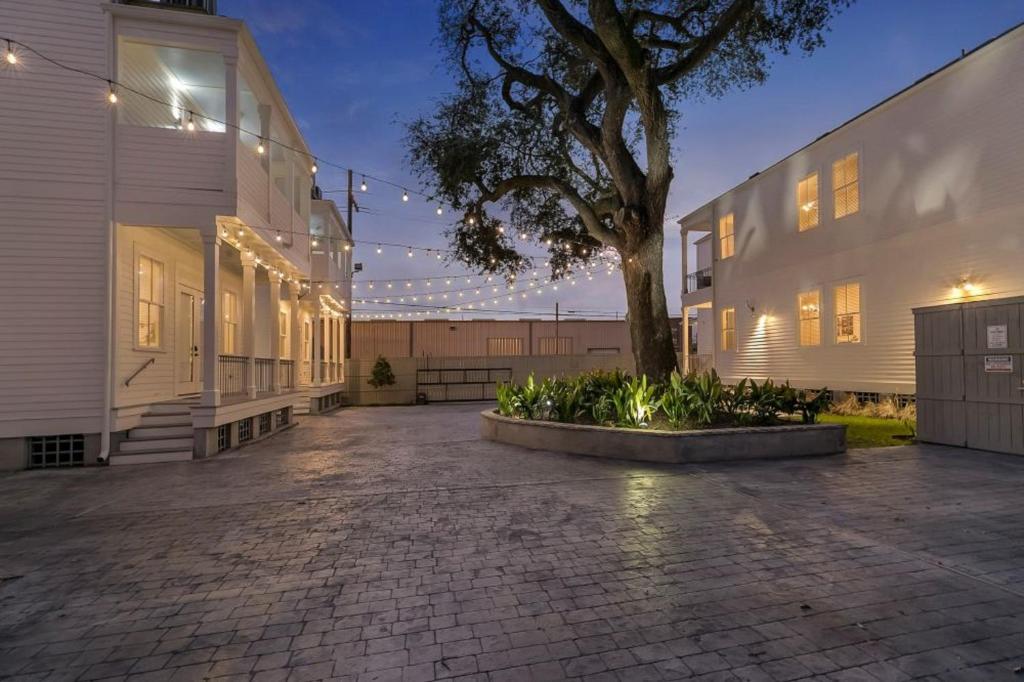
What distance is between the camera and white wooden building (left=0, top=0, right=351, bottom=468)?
765 centimetres

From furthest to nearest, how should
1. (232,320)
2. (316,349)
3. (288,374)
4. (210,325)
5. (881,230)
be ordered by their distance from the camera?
1. (316,349)
2. (288,374)
3. (232,320)
4. (881,230)
5. (210,325)

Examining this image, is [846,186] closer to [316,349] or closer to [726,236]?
[726,236]

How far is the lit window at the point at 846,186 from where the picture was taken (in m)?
12.0

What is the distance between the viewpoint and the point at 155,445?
8.12 m

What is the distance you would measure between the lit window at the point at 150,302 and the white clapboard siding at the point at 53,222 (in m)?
0.93

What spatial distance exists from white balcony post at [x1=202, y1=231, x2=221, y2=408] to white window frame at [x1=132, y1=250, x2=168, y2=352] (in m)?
1.28

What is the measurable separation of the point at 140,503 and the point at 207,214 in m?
4.70

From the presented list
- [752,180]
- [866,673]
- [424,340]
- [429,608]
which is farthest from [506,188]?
[424,340]

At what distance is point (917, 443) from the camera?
819 centimetres

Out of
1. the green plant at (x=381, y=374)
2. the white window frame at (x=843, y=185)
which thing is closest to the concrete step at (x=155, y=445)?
the green plant at (x=381, y=374)

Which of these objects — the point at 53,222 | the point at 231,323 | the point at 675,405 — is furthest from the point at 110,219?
the point at 675,405

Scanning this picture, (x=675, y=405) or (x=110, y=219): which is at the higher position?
(x=110, y=219)

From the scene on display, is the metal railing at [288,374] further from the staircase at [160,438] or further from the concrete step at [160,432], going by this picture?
the concrete step at [160,432]

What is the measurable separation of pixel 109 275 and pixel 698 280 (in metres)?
17.8
